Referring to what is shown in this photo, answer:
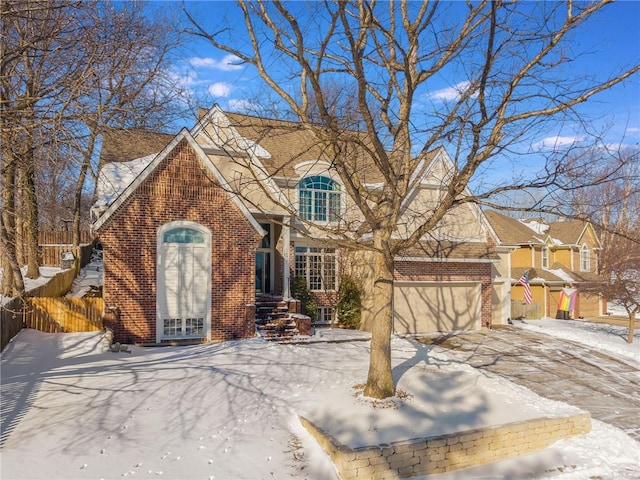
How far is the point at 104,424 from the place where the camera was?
741 centimetres

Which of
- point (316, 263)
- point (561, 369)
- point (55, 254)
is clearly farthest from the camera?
point (55, 254)

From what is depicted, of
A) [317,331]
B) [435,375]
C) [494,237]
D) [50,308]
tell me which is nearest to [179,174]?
[50,308]

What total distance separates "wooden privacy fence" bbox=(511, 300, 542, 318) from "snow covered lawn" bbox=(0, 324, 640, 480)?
1501 cm

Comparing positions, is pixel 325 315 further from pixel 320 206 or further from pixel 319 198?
pixel 319 198

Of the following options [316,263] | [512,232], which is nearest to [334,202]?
[316,263]

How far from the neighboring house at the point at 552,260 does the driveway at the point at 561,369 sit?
11421 mm

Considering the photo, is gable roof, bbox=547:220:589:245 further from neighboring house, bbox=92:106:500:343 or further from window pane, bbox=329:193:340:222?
window pane, bbox=329:193:340:222

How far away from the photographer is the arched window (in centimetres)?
1864

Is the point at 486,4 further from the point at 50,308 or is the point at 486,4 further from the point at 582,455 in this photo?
the point at 50,308

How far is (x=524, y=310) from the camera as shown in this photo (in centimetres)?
2583

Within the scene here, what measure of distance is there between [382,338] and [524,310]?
1939 cm

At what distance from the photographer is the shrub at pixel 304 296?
1748cm

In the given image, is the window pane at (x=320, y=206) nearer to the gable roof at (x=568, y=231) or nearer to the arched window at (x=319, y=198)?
the arched window at (x=319, y=198)

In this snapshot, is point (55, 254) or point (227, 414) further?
point (55, 254)
